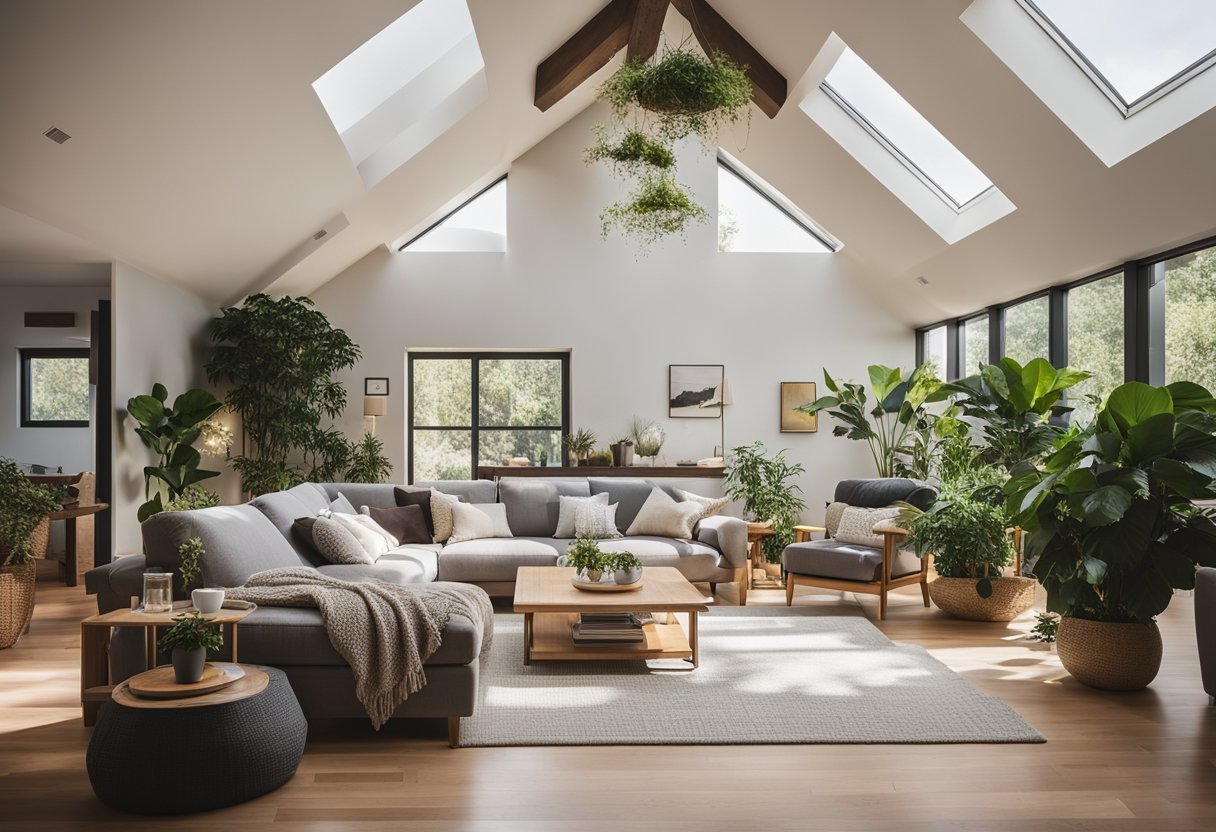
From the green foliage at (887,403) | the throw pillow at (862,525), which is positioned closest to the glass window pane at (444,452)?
the green foliage at (887,403)

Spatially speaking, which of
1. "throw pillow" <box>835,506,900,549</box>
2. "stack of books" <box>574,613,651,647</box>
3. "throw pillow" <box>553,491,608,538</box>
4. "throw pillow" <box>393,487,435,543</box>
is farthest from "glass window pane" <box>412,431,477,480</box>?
"stack of books" <box>574,613,651,647</box>

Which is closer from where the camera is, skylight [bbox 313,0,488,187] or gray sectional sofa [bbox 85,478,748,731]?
gray sectional sofa [bbox 85,478,748,731]

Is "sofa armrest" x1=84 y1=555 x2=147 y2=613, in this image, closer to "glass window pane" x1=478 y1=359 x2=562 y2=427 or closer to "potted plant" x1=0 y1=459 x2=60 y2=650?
"potted plant" x1=0 y1=459 x2=60 y2=650

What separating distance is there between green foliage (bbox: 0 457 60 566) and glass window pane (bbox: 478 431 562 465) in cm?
468

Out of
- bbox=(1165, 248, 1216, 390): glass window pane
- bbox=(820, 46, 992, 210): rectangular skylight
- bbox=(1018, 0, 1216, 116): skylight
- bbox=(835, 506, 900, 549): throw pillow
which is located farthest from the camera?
bbox=(820, 46, 992, 210): rectangular skylight

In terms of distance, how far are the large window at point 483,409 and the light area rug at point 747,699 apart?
178 inches

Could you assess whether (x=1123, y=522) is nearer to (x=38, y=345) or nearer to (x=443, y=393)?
(x=443, y=393)

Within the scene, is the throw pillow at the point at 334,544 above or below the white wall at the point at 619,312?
below

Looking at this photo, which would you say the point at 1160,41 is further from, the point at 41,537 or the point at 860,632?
the point at 41,537

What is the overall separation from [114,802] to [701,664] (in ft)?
9.06

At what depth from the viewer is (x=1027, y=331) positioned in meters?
7.63

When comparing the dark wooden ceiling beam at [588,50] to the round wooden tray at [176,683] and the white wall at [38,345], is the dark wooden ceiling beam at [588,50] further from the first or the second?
the round wooden tray at [176,683]

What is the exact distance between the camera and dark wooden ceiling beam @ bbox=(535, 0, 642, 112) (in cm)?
703

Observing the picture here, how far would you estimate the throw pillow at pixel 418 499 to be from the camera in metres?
6.50
